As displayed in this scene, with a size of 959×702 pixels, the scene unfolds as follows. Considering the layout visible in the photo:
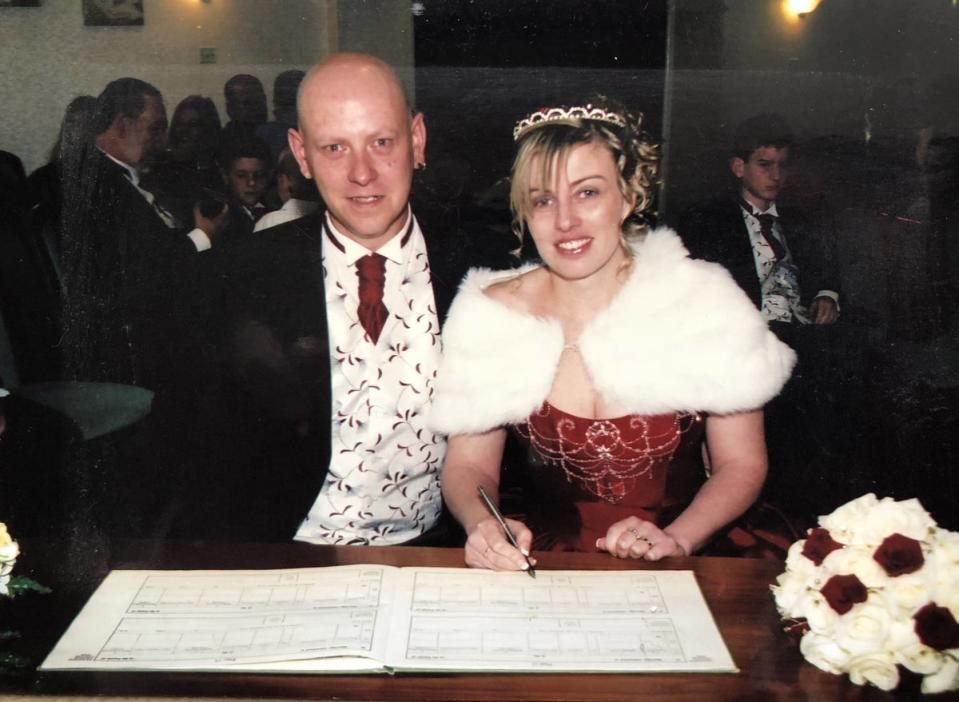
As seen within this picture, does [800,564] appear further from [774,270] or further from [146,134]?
[146,134]

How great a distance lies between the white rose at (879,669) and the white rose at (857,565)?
0.10 m


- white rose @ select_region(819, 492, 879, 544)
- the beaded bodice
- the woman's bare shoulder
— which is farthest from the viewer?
the woman's bare shoulder

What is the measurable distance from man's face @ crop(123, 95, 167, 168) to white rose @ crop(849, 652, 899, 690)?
1864 millimetres

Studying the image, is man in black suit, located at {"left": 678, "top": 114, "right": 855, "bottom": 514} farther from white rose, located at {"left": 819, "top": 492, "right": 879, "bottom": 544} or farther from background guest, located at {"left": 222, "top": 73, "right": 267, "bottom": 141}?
background guest, located at {"left": 222, "top": 73, "right": 267, "bottom": 141}

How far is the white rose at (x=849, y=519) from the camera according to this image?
1.29 m

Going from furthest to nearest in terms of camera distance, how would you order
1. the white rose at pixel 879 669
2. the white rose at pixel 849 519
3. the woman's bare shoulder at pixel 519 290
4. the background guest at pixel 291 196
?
the background guest at pixel 291 196 → the woman's bare shoulder at pixel 519 290 → the white rose at pixel 849 519 → the white rose at pixel 879 669

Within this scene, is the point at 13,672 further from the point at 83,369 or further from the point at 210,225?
the point at 210,225

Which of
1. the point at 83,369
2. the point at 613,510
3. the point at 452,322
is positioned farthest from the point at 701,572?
the point at 83,369

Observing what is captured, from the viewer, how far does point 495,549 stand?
155 cm

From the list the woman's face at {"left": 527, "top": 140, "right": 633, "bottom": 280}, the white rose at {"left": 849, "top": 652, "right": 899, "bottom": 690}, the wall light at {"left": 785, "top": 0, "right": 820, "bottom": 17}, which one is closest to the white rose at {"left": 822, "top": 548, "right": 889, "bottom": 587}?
the white rose at {"left": 849, "top": 652, "right": 899, "bottom": 690}

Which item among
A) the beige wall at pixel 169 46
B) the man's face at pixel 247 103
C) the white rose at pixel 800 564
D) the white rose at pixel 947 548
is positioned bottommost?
the white rose at pixel 800 564

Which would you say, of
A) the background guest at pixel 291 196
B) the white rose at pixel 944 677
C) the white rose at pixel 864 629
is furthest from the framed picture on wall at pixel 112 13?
the white rose at pixel 944 677

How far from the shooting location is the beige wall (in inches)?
75.8

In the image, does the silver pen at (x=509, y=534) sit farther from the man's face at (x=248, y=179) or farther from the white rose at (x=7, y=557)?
the man's face at (x=248, y=179)
